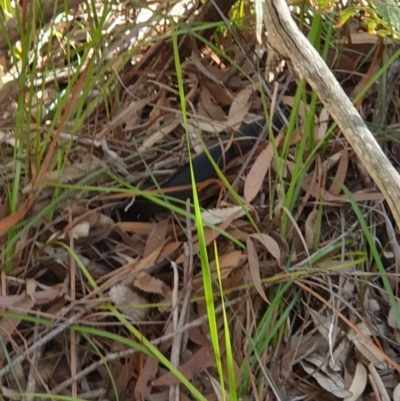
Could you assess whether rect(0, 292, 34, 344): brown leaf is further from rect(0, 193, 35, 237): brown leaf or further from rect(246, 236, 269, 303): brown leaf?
rect(246, 236, 269, 303): brown leaf

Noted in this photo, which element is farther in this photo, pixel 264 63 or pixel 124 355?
pixel 264 63

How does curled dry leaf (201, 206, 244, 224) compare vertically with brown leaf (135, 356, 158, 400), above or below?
above

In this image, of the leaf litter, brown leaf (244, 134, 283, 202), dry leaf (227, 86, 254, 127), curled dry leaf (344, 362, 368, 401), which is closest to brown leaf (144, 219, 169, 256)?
the leaf litter

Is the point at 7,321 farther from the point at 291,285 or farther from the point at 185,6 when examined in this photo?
the point at 185,6

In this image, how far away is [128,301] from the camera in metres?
0.97

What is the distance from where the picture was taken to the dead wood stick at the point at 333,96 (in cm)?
70

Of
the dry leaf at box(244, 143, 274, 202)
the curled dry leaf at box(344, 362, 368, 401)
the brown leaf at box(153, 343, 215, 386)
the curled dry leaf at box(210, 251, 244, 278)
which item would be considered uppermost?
the dry leaf at box(244, 143, 274, 202)

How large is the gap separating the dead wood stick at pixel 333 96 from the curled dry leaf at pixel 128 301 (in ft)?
1.41

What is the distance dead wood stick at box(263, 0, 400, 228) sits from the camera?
2.31 ft

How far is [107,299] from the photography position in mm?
955

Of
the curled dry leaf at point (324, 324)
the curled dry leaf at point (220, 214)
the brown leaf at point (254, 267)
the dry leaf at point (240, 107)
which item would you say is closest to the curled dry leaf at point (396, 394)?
the curled dry leaf at point (324, 324)

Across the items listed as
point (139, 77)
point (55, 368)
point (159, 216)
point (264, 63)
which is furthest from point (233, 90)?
point (55, 368)

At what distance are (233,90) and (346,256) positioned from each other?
45cm

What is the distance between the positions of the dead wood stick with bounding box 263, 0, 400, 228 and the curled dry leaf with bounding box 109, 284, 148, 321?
0.43 meters
